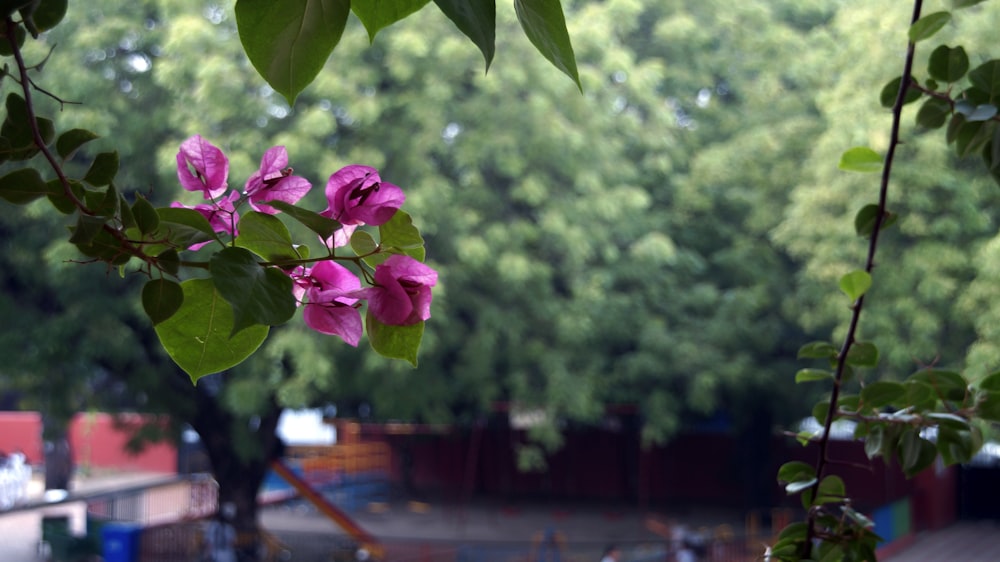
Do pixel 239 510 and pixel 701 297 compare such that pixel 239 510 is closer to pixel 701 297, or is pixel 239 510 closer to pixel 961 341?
pixel 701 297

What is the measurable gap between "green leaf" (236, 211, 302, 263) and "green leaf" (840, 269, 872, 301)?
1.54 feet

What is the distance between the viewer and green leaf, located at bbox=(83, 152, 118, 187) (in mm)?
417

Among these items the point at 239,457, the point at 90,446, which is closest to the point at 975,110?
the point at 239,457

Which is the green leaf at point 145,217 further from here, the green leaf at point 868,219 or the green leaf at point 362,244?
the green leaf at point 868,219

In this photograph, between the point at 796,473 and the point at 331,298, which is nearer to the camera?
the point at 331,298

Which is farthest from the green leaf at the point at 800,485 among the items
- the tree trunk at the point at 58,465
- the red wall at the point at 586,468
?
the tree trunk at the point at 58,465

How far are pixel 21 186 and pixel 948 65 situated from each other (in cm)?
67

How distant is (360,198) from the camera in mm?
418

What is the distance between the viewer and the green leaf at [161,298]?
38cm

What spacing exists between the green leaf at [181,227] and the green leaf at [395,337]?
0.26 ft

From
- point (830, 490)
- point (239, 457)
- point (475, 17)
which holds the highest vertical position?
point (475, 17)

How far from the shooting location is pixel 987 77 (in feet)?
2.53

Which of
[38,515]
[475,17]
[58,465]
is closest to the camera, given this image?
[475,17]

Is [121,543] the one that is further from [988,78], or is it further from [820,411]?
[988,78]
